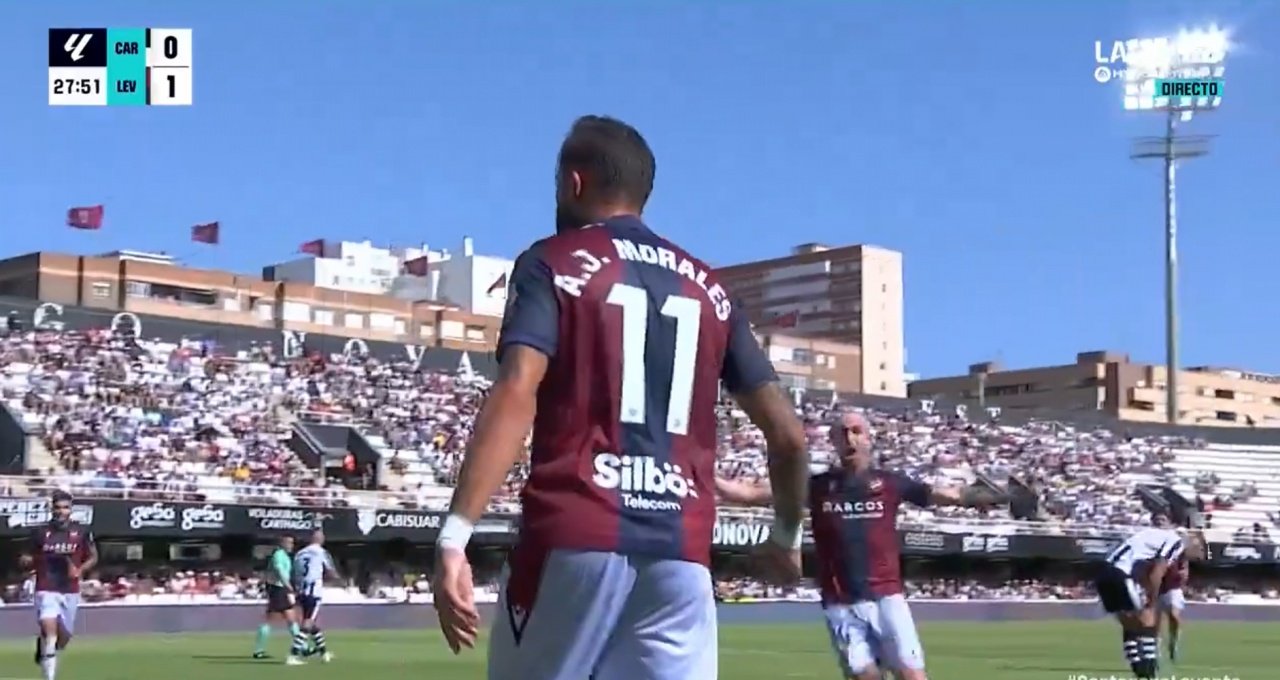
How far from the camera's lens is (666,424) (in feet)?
16.1

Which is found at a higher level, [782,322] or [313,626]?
[782,322]

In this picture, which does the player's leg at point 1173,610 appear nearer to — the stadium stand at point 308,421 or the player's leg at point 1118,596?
the player's leg at point 1118,596

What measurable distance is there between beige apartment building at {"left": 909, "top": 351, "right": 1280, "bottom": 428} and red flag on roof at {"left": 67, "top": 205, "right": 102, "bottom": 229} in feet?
215

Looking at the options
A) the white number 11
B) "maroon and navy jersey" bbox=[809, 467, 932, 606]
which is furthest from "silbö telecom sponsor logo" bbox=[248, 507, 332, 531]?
the white number 11

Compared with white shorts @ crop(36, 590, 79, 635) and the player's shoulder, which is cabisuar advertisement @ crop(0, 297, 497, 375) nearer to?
white shorts @ crop(36, 590, 79, 635)

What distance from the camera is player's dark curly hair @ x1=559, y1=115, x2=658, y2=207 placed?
495cm

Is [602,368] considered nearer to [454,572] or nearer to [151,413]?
[454,572]

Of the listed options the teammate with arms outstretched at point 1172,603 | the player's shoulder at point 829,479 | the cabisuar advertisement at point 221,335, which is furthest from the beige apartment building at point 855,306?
the player's shoulder at point 829,479

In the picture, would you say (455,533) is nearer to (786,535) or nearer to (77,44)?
(786,535)

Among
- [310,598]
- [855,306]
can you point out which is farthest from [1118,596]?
[855,306]

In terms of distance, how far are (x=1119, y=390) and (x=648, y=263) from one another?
458 ft

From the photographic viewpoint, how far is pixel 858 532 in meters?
12.1

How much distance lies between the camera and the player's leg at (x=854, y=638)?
11875 mm

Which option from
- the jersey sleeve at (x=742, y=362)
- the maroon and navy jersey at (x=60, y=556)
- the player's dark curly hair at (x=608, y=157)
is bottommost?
the maroon and navy jersey at (x=60, y=556)
